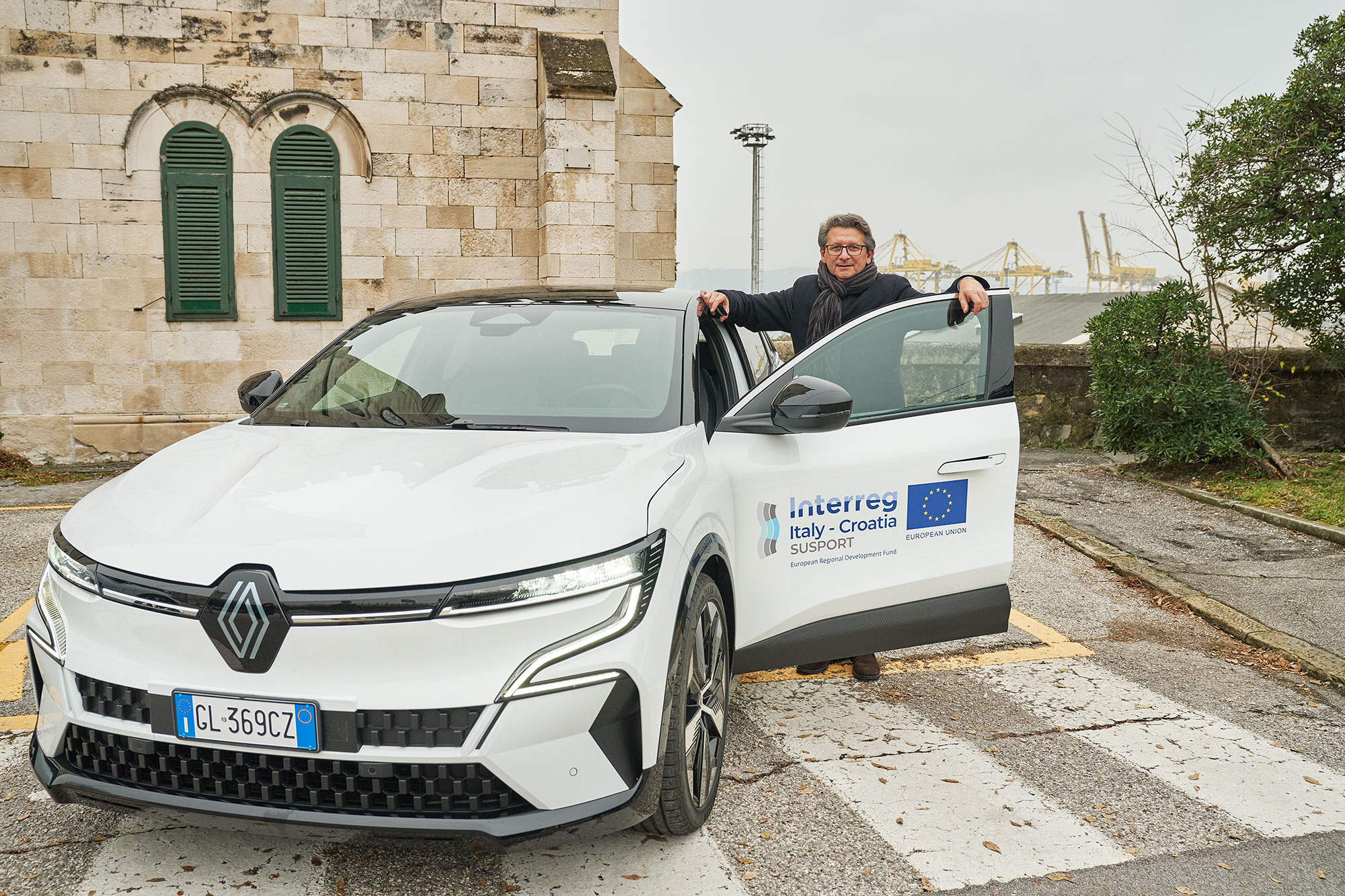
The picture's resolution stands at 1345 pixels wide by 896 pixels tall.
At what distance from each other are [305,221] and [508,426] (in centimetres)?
865

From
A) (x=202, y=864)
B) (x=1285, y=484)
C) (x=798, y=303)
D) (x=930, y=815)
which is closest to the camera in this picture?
(x=202, y=864)

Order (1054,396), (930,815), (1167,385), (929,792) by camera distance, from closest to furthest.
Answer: (930,815) < (929,792) < (1167,385) < (1054,396)

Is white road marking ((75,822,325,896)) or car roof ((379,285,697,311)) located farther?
car roof ((379,285,697,311))

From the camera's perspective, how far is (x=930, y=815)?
3348 mm

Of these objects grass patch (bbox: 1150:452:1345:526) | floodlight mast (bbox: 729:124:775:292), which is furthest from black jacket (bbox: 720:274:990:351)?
floodlight mast (bbox: 729:124:775:292)

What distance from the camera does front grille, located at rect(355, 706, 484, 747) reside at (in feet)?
7.84

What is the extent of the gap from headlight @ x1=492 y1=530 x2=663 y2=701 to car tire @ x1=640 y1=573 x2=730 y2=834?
0.25 m

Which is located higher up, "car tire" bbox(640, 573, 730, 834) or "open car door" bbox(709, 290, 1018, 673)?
"open car door" bbox(709, 290, 1018, 673)

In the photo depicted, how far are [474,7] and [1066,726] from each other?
9750 millimetres

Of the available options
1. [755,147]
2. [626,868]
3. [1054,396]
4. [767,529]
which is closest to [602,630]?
[626,868]

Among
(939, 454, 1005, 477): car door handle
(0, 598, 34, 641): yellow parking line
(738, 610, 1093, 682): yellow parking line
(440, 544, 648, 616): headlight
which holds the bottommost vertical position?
(738, 610, 1093, 682): yellow parking line

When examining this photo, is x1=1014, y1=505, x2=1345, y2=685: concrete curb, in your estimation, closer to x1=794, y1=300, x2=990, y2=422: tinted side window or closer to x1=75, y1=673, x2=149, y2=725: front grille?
x1=794, y1=300, x2=990, y2=422: tinted side window

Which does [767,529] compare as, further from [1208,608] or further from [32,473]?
[32,473]

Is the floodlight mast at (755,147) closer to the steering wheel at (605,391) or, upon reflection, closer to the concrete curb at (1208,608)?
the concrete curb at (1208,608)
